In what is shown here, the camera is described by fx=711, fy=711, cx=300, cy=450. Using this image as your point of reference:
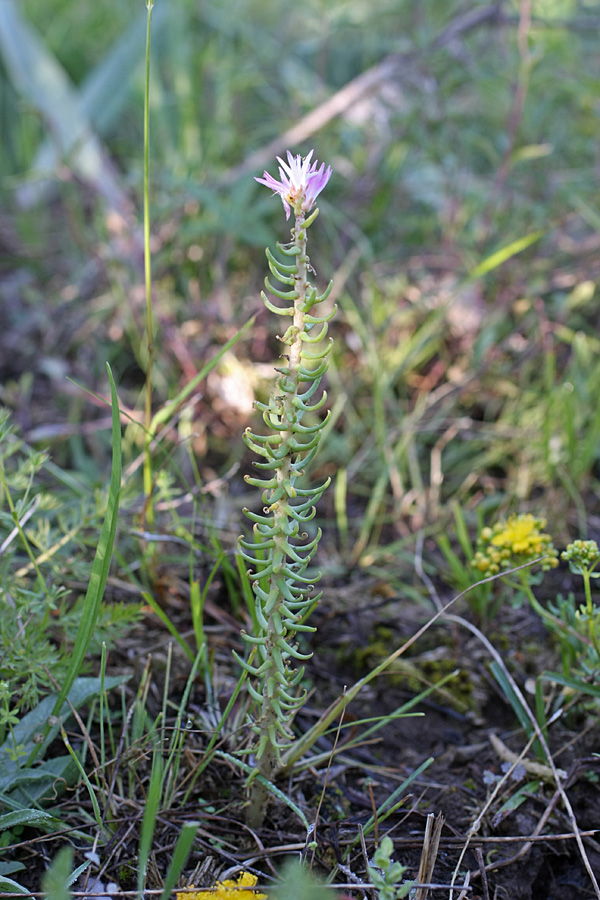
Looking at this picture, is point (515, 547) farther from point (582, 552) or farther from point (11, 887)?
point (11, 887)

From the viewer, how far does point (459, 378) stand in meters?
2.31

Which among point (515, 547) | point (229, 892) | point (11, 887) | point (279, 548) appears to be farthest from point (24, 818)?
point (515, 547)

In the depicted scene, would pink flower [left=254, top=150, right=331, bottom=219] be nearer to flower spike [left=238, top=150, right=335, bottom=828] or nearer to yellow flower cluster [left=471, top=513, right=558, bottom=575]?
flower spike [left=238, top=150, right=335, bottom=828]

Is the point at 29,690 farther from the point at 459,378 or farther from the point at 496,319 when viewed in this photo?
the point at 496,319

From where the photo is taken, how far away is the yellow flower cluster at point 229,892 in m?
0.89

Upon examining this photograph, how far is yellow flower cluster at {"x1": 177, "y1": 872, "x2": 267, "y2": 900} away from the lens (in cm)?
89

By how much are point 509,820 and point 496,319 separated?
163 centimetres

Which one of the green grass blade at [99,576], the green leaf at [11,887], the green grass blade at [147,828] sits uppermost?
the green grass blade at [99,576]

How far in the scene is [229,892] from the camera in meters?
0.89

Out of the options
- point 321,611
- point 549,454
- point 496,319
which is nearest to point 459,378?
point 496,319

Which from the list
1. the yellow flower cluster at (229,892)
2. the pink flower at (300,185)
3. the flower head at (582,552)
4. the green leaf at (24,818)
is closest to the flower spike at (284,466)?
the pink flower at (300,185)

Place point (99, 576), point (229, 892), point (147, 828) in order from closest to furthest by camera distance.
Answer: point (147, 828)
point (229, 892)
point (99, 576)

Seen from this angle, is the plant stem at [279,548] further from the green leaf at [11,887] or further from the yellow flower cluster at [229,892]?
the green leaf at [11,887]

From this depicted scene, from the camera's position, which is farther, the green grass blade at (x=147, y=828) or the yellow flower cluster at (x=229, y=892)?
the yellow flower cluster at (x=229, y=892)
